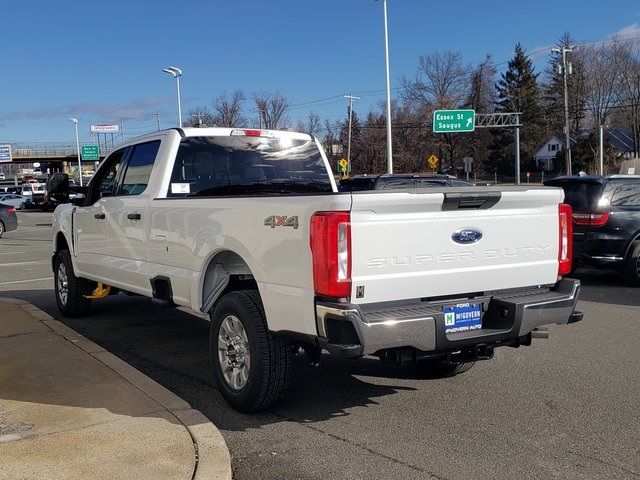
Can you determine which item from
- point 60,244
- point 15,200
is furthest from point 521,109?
point 60,244

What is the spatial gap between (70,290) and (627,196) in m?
8.48

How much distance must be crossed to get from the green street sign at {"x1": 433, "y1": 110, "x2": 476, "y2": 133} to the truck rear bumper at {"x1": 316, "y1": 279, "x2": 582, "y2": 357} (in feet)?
122

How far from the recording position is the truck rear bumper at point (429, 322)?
3.93 m

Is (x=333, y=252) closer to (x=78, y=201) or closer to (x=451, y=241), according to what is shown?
(x=451, y=241)

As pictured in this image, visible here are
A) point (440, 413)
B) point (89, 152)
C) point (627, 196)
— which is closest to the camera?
point (440, 413)

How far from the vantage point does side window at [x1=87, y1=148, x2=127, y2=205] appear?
23.4 ft

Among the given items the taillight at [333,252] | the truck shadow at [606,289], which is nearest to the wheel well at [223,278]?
the taillight at [333,252]

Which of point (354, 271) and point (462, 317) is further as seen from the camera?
point (462, 317)

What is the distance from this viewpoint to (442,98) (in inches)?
2916

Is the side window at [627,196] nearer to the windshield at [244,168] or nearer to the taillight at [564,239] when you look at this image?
the windshield at [244,168]

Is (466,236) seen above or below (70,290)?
above

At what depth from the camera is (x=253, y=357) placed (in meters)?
4.62

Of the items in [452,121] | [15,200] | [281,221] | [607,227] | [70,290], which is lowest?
[70,290]

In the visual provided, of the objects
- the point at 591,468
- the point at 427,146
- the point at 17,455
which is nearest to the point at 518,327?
the point at 591,468
